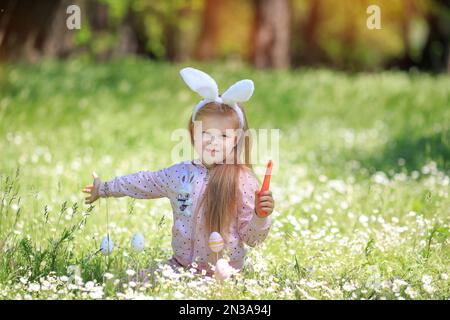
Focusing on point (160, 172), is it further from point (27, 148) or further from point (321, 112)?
point (321, 112)

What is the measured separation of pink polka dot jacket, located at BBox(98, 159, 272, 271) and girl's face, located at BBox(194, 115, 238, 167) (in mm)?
156

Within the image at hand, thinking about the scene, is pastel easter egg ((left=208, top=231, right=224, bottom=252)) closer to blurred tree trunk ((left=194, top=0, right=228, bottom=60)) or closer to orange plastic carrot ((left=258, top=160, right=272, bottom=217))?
orange plastic carrot ((left=258, top=160, right=272, bottom=217))

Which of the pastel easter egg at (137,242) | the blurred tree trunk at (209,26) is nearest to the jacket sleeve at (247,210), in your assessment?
the pastel easter egg at (137,242)

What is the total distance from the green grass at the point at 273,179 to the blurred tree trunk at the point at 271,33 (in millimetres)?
2073

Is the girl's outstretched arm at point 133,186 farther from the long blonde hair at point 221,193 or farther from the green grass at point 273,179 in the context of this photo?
the long blonde hair at point 221,193

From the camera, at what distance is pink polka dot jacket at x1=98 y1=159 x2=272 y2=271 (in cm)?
436

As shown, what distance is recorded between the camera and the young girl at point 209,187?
4.27 metres

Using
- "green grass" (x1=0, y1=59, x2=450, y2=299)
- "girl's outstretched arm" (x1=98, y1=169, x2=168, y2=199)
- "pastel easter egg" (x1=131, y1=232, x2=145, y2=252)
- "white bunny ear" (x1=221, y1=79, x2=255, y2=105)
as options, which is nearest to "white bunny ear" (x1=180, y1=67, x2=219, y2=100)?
"white bunny ear" (x1=221, y1=79, x2=255, y2=105)

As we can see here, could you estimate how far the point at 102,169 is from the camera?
7.99 metres

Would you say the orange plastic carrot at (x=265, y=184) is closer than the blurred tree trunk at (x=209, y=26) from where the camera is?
Yes

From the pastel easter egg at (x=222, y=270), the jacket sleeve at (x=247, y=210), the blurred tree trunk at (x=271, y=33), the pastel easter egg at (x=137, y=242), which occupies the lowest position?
the pastel easter egg at (x=222, y=270)

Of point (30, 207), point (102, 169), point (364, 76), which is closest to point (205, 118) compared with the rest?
point (30, 207)

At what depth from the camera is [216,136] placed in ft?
14.0

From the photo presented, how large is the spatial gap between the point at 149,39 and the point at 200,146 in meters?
22.0
